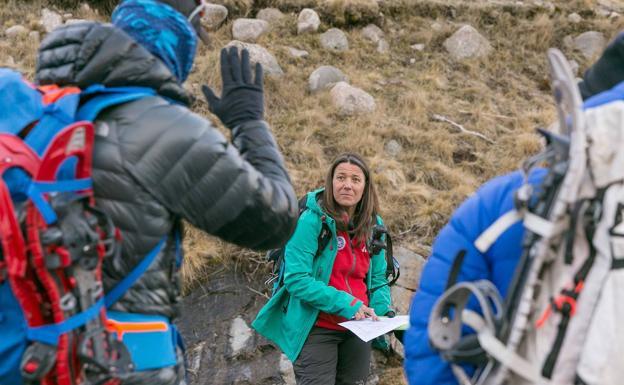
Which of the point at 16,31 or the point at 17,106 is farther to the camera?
the point at 16,31

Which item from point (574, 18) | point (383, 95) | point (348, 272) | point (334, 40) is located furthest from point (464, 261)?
point (574, 18)

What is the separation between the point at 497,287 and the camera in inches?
72.9

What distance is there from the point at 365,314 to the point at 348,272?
10.8 inches

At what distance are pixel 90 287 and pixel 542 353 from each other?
1.13m

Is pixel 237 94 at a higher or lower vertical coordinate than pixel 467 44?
higher

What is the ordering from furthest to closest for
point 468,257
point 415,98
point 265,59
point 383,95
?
point 383,95, point 415,98, point 265,59, point 468,257

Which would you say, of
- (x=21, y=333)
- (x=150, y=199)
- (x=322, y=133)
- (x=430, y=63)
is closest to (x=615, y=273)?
(x=150, y=199)

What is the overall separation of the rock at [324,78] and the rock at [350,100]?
191 mm

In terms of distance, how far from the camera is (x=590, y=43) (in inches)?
419

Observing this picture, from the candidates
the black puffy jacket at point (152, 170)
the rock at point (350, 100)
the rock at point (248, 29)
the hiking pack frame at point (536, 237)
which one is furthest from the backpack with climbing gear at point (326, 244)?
the rock at point (248, 29)

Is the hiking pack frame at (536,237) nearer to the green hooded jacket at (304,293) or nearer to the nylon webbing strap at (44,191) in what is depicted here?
the nylon webbing strap at (44,191)

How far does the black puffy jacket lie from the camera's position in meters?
1.94

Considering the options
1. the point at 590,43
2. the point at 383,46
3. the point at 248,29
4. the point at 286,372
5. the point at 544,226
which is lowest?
the point at 286,372

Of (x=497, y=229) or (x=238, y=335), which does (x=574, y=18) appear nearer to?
(x=238, y=335)
